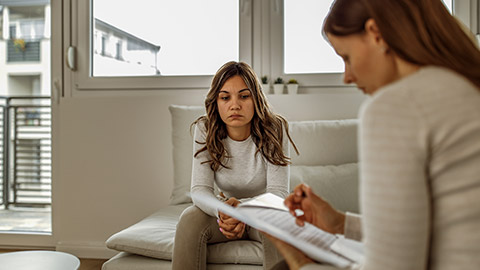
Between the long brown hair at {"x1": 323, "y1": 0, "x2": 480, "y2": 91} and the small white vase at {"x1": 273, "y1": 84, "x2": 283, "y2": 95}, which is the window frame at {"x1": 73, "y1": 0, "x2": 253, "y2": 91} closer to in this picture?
the small white vase at {"x1": 273, "y1": 84, "x2": 283, "y2": 95}

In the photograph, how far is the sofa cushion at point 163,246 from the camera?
4.58 ft

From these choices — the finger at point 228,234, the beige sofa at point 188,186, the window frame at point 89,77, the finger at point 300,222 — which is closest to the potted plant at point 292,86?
the beige sofa at point 188,186

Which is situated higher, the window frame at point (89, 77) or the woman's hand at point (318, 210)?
the window frame at point (89, 77)

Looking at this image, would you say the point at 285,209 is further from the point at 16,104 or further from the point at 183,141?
the point at 16,104

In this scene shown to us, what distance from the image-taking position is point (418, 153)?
472 millimetres

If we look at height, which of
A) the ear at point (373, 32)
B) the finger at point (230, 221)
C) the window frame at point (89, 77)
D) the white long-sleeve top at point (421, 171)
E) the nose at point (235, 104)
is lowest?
the finger at point (230, 221)

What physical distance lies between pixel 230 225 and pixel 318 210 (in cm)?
54

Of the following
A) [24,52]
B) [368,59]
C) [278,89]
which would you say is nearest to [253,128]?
[278,89]

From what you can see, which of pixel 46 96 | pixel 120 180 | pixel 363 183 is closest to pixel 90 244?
pixel 120 180

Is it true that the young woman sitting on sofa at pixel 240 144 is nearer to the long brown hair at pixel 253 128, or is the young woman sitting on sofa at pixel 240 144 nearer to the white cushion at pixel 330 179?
the long brown hair at pixel 253 128

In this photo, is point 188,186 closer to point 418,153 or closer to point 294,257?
point 294,257

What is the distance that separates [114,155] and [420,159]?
2161 millimetres

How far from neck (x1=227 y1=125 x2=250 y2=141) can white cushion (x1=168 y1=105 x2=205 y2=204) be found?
1.36 ft

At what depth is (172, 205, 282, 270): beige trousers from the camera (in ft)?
4.23
